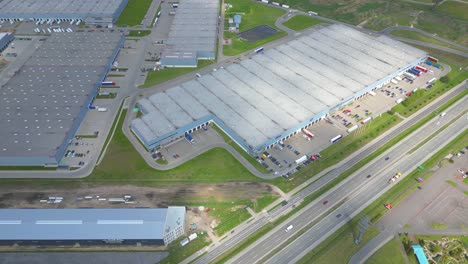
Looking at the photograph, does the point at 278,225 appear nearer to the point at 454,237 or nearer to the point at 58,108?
the point at 454,237

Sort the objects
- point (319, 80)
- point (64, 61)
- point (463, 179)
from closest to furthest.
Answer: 1. point (463, 179)
2. point (319, 80)
3. point (64, 61)

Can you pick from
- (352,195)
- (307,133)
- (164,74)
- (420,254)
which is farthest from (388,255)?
(164,74)

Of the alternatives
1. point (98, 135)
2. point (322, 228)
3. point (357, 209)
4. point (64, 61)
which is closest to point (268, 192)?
point (322, 228)

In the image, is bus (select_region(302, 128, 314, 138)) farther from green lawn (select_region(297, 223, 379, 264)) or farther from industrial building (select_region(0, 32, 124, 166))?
industrial building (select_region(0, 32, 124, 166))

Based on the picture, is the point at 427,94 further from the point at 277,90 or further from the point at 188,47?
the point at 188,47

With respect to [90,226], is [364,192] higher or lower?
lower
